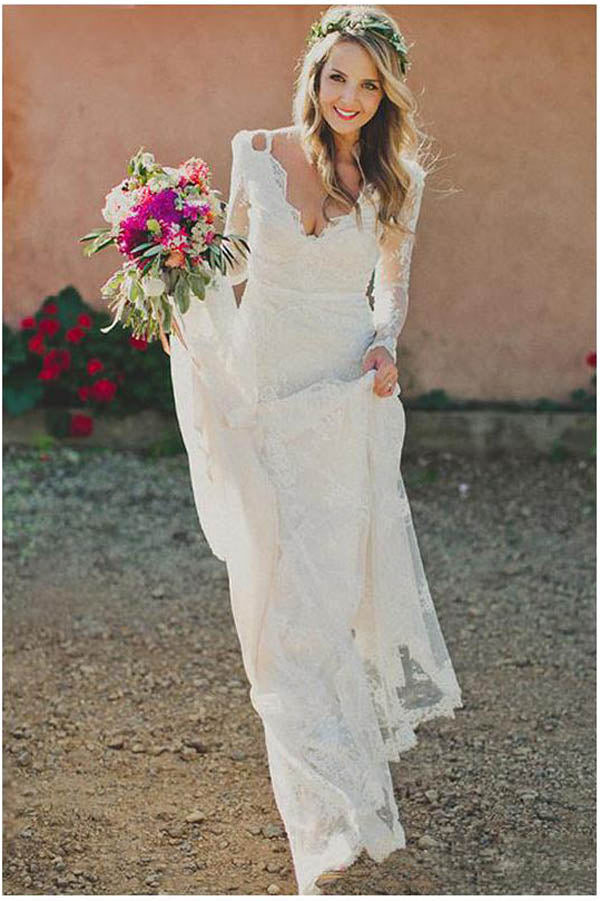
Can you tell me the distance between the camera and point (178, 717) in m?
4.84

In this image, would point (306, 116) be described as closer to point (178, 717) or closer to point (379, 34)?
point (379, 34)

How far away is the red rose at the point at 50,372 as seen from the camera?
24.5 ft

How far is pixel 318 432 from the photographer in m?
3.64

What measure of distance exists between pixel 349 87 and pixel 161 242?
61cm

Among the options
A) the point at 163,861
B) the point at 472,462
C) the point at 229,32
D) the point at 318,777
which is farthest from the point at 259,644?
the point at 229,32

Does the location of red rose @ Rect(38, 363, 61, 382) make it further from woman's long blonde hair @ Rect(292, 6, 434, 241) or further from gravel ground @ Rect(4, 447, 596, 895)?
woman's long blonde hair @ Rect(292, 6, 434, 241)

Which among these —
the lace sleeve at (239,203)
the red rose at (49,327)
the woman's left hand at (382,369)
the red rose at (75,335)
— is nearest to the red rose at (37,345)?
the red rose at (49,327)

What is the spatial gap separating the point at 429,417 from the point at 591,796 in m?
3.59

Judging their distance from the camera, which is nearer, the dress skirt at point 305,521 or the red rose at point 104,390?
the dress skirt at point 305,521

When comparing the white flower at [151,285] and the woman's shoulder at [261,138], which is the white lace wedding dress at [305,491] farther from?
the white flower at [151,285]

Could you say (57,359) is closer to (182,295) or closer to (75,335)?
(75,335)

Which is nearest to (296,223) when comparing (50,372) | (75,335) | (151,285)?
(151,285)

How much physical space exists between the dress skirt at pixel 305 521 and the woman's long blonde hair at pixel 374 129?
0.27 m

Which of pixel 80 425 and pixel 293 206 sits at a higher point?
pixel 293 206
